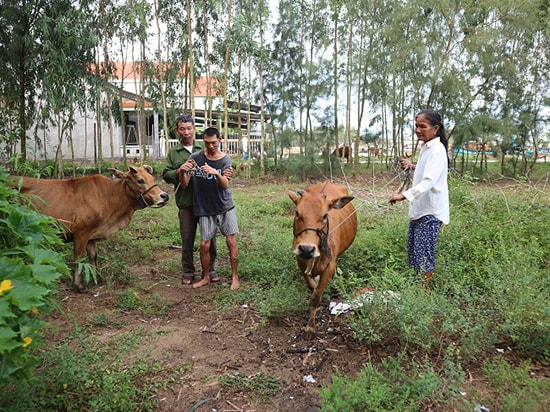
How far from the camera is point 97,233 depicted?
4508 millimetres

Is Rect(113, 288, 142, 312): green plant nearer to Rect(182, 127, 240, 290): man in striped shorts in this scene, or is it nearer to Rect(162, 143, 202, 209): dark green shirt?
Rect(182, 127, 240, 290): man in striped shorts

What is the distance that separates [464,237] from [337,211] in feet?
4.81

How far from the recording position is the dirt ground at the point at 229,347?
2.60 m

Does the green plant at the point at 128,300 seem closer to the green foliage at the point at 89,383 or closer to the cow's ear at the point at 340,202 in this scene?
the green foliage at the point at 89,383

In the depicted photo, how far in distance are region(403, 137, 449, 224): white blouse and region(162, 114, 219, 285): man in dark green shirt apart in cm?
224

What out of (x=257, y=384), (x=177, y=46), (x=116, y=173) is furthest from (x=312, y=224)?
(x=177, y=46)

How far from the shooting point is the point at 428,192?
354 centimetres

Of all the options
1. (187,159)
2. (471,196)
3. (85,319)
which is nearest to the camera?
(85,319)

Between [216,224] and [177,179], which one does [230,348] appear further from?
[177,179]

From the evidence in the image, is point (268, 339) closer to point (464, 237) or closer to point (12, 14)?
point (464, 237)

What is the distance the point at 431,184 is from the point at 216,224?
2.17 metres

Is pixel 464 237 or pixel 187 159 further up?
pixel 187 159

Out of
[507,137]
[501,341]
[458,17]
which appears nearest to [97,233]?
[501,341]

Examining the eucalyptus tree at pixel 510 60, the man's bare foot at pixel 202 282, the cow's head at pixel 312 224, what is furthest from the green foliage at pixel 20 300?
the eucalyptus tree at pixel 510 60
